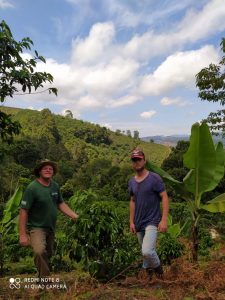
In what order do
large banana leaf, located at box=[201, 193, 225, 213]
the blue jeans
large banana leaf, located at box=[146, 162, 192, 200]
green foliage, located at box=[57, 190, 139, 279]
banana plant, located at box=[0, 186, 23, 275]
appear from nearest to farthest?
1. the blue jeans
2. green foliage, located at box=[57, 190, 139, 279]
3. large banana leaf, located at box=[201, 193, 225, 213]
4. large banana leaf, located at box=[146, 162, 192, 200]
5. banana plant, located at box=[0, 186, 23, 275]

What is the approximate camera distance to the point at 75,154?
57.2 m

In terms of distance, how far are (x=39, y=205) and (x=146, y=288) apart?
1.48 meters

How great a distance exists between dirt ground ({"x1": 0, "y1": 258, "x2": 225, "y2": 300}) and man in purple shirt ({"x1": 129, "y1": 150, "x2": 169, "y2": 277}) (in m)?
0.21

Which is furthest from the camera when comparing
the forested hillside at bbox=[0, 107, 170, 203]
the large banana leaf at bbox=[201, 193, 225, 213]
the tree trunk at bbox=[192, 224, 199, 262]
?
the forested hillside at bbox=[0, 107, 170, 203]

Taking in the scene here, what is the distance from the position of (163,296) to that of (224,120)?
7.37 m

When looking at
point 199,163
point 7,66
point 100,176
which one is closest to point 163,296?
point 199,163

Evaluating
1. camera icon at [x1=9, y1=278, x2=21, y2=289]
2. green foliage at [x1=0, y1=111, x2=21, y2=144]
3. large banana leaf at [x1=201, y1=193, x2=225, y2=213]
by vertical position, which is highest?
green foliage at [x1=0, y1=111, x2=21, y2=144]

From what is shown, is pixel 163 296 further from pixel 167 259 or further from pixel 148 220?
pixel 167 259

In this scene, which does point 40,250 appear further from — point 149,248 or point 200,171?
point 200,171

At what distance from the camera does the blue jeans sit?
4551 millimetres

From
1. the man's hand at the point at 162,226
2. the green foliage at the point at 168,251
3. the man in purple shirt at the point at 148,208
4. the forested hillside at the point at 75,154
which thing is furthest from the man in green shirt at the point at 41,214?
the forested hillside at the point at 75,154

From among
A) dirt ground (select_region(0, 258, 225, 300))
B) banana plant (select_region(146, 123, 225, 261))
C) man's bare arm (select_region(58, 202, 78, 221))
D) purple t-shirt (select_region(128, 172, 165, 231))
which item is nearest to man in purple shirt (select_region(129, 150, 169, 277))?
purple t-shirt (select_region(128, 172, 165, 231))

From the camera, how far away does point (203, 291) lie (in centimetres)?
434

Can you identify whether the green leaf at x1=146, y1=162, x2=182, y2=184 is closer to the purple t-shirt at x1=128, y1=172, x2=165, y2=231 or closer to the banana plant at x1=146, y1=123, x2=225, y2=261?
the banana plant at x1=146, y1=123, x2=225, y2=261
